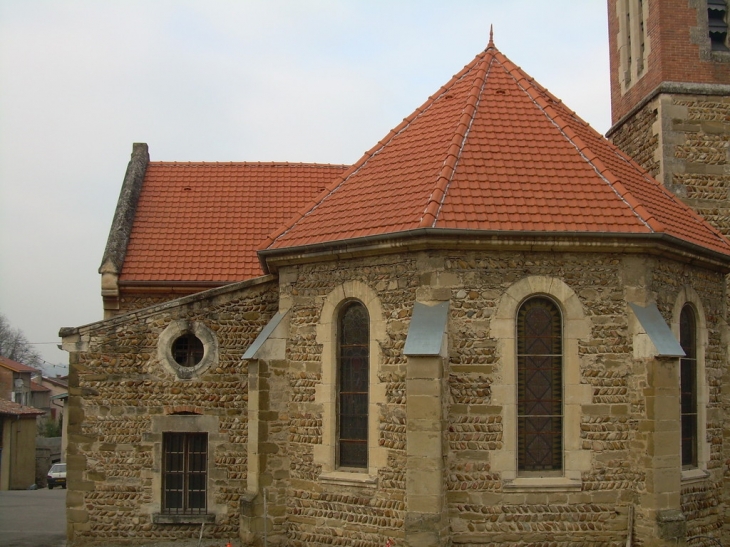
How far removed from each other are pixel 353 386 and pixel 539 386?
284 centimetres

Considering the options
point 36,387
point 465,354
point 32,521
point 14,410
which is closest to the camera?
point 465,354

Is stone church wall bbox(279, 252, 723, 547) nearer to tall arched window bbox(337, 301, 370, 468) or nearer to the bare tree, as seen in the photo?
tall arched window bbox(337, 301, 370, 468)

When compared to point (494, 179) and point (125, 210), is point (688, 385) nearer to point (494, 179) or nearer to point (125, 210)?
point (494, 179)

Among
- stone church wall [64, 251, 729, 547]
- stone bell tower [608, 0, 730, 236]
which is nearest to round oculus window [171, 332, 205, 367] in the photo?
stone church wall [64, 251, 729, 547]

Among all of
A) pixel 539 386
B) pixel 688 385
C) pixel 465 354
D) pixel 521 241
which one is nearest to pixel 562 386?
pixel 539 386

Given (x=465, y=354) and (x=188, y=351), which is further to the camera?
(x=188, y=351)

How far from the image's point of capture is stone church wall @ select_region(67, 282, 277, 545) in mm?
14578

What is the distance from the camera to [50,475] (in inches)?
1318

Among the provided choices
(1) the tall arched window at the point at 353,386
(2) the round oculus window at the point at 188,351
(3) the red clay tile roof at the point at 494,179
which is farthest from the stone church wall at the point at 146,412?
(1) the tall arched window at the point at 353,386

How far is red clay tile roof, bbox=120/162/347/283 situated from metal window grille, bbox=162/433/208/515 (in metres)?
4.20

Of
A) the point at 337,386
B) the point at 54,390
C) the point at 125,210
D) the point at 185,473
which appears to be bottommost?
the point at 54,390

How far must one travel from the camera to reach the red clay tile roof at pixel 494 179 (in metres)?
11.8

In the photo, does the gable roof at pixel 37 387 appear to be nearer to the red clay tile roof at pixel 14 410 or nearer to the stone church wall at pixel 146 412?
the red clay tile roof at pixel 14 410

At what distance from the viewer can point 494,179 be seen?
12.4 meters
